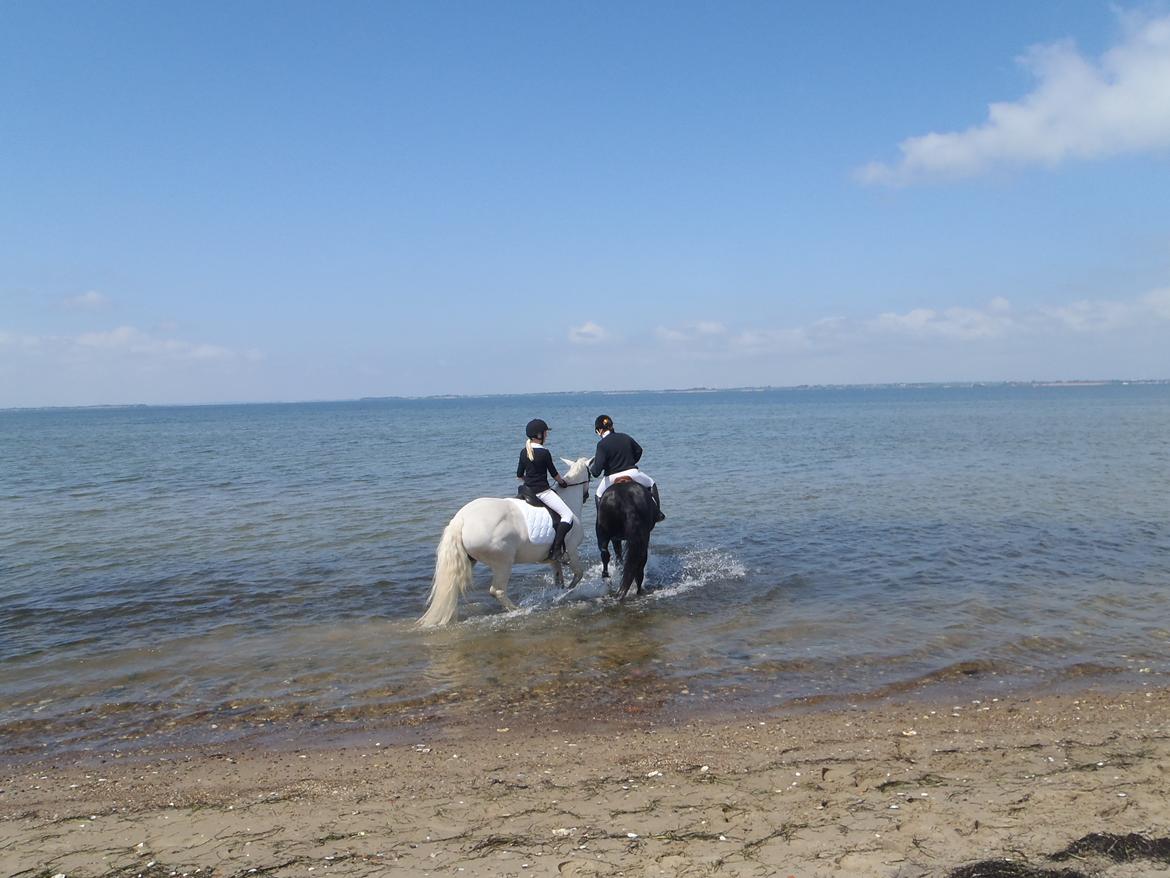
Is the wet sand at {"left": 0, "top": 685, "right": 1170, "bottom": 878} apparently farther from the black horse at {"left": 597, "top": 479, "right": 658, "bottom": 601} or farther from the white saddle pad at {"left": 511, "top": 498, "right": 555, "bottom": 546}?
the black horse at {"left": 597, "top": 479, "right": 658, "bottom": 601}

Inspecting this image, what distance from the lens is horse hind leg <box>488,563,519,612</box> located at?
1035 centimetres

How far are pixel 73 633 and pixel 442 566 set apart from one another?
4.91 meters

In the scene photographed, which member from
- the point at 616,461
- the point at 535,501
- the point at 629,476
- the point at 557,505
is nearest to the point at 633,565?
the point at 629,476

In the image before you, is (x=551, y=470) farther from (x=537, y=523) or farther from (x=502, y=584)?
(x=502, y=584)

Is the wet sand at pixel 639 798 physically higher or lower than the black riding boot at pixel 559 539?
lower

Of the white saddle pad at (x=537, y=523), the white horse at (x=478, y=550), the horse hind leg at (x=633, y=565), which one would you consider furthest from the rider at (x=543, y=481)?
the horse hind leg at (x=633, y=565)

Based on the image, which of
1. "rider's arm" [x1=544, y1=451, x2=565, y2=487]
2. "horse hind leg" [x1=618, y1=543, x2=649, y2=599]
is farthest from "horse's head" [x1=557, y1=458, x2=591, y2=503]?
"horse hind leg" [x1=618, y1=543, x2=649, y2=599]

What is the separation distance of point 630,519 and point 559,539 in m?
1.06

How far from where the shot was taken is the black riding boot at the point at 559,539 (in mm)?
10852

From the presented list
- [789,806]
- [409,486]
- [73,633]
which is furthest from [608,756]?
[409,486]

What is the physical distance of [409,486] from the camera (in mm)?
25891

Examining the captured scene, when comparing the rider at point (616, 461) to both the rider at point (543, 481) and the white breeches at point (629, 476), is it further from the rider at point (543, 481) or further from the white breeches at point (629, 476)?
the rider at point (543, 481)

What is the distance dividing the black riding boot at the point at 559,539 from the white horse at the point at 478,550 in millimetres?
154

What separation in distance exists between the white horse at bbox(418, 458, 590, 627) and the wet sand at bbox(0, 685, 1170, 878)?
3.09 m
